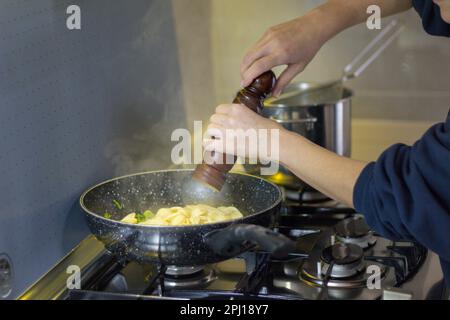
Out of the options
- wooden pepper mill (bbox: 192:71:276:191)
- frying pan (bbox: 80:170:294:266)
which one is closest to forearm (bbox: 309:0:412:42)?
wooden pepper mill (bbox: 192:71:276:191)

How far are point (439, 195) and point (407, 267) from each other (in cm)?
31

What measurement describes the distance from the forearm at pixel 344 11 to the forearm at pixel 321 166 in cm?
33

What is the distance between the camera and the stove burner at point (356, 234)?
3.87ft

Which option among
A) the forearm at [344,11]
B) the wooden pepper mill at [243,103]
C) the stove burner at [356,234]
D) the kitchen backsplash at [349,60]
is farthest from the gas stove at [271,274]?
the kitchen backsplash at [349,60]

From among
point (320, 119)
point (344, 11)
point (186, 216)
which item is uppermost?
point (344, 11)

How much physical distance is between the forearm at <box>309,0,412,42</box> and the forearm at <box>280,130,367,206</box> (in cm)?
33

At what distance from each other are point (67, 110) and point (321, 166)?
0.50 metres

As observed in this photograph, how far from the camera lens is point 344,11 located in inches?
48.1

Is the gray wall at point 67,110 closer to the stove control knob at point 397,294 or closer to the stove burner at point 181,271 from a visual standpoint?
the stove burner at point 181,271

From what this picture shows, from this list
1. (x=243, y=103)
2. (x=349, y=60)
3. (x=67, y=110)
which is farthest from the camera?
(x=349, y=60)

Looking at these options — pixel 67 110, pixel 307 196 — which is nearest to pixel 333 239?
pixel 307 196

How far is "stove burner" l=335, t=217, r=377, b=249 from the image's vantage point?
1.18m

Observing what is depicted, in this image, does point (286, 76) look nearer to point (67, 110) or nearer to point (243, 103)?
point (243, 103)
